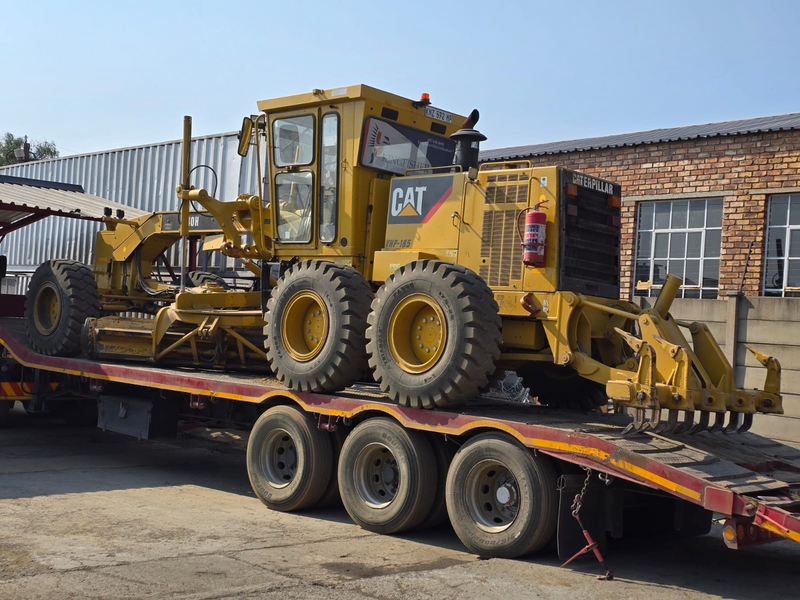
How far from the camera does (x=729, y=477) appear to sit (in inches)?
249

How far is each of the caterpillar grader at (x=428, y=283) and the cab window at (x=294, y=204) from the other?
2 centimetres

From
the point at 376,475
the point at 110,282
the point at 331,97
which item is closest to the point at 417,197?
the point at 331,97

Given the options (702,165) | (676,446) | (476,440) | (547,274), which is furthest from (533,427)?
(702,165)

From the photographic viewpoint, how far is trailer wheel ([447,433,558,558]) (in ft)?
22.2

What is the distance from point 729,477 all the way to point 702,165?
354 inches

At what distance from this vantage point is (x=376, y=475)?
8203 millimetres

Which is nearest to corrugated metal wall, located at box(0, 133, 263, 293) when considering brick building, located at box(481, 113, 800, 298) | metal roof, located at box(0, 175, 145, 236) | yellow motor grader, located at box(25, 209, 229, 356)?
metal roof, located at box(0, 175, 145, 236)

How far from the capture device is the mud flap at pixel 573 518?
21.9 ft

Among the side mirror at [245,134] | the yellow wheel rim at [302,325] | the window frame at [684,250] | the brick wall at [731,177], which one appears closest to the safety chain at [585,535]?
the yellow wheel rim at [302,325]

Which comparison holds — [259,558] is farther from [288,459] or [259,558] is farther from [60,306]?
[60,306]

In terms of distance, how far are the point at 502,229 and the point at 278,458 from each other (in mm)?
3183

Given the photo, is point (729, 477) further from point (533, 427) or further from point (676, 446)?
point (533, 427)

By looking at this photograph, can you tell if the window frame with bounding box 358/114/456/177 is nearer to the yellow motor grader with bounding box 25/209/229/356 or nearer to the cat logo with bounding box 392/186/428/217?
the cat logo with bounding box 392/186/428/217

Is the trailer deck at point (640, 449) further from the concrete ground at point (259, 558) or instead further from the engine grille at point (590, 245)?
the engine grille at point (590, 245)
